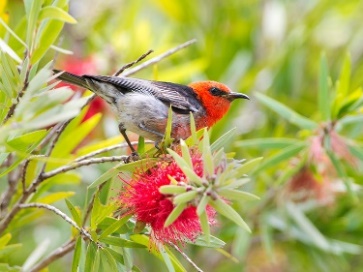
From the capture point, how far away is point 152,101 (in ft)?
7.38

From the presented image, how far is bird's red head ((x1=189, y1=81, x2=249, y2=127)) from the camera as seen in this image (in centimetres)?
233

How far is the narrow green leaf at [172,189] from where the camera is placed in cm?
153

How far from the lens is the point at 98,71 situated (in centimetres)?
309

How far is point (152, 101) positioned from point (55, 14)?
0.48m

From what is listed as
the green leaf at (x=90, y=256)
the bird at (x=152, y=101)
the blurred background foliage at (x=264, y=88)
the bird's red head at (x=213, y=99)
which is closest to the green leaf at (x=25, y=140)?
→ the green leaf at (x=90, y=256)

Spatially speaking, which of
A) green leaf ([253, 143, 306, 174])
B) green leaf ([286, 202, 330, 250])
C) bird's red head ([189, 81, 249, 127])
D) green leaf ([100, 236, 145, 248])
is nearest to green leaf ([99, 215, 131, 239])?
green leaf ([100, 236, 145, 248])

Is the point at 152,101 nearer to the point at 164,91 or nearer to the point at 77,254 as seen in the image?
the point at 164,91

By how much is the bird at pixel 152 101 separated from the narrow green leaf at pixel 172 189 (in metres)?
0.58

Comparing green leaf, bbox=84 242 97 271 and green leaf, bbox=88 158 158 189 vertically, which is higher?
green leaf, bbox=88 158 158 189

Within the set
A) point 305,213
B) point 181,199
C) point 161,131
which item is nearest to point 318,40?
point 305,213

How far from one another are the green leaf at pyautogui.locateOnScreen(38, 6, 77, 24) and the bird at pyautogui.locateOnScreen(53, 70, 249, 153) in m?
0.28

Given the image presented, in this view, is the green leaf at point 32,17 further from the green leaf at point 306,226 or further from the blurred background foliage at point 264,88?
the green leaf at point 306,226

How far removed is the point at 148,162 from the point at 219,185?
0.99ft

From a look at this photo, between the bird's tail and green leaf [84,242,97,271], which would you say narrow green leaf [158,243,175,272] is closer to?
green leaf [84,242,97,271]
